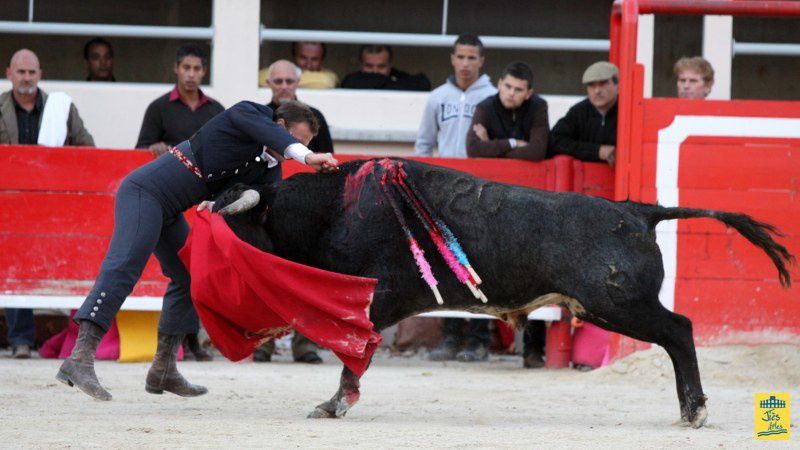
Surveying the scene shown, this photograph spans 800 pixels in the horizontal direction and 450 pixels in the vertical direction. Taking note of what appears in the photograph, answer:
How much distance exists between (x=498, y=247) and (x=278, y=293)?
3.40ft

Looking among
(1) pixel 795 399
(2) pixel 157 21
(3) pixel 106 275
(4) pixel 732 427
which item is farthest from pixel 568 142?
(2) pixel 157 21

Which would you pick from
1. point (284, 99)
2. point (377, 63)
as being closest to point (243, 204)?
point (284, 99)

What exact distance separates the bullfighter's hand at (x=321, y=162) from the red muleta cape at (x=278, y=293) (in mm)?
454

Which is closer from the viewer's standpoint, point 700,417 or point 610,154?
point 700,417

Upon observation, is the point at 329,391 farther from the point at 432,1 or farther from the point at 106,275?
the point at 432,1

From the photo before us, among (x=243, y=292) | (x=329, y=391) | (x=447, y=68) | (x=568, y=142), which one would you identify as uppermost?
(x=447, y=68)

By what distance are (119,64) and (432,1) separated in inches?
116

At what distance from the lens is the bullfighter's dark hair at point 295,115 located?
654 cm

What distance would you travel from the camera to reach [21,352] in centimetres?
919

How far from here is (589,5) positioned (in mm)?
12914

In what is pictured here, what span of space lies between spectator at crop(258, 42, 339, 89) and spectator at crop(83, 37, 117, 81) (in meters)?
1.23

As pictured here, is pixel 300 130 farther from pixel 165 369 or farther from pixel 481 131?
pixel 481 131

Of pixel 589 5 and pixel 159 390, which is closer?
pixel 159 390

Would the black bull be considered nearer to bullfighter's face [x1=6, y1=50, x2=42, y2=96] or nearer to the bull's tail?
the bull's tail
